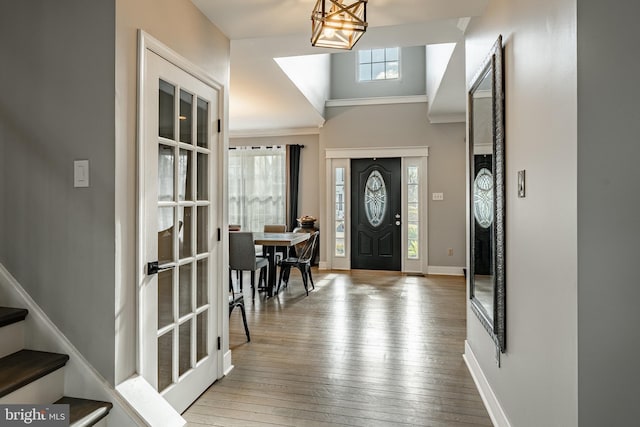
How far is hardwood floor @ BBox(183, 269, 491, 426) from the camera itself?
2182 mm

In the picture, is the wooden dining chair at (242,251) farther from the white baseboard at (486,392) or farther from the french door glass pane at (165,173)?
the white baseboard at (486,392)

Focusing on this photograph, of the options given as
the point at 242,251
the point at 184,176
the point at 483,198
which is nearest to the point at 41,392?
the point at 184,176

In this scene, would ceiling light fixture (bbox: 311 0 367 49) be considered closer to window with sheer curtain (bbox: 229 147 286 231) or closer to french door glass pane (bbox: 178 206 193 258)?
french door glass pane (bbox: 178 206 193 258)

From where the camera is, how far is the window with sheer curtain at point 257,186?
7.39 metres

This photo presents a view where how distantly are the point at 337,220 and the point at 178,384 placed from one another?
491 centimetres

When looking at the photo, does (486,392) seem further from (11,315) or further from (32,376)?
(11,315)

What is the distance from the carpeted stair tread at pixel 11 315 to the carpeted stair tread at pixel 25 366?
0.16 meters

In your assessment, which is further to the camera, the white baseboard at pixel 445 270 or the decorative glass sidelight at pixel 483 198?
the white baseboard at pixel 445 270

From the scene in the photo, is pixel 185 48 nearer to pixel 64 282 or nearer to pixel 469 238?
pixel 64 282

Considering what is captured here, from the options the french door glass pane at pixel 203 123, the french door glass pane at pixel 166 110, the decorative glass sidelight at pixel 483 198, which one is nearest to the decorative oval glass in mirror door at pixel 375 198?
the decorative glass sidelight at pixel 483 198

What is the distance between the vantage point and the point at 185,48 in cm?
219

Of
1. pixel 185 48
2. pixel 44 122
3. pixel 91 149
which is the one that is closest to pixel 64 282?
pixel 91 149

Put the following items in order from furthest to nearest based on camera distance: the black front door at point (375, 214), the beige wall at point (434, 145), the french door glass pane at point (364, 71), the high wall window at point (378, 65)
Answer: the french door glass pane at point (364, 71) → the high wall window at point (378, 65) → the black front door at point (375, 214) → the beige wall at point (434, 145)

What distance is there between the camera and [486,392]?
2.31m
